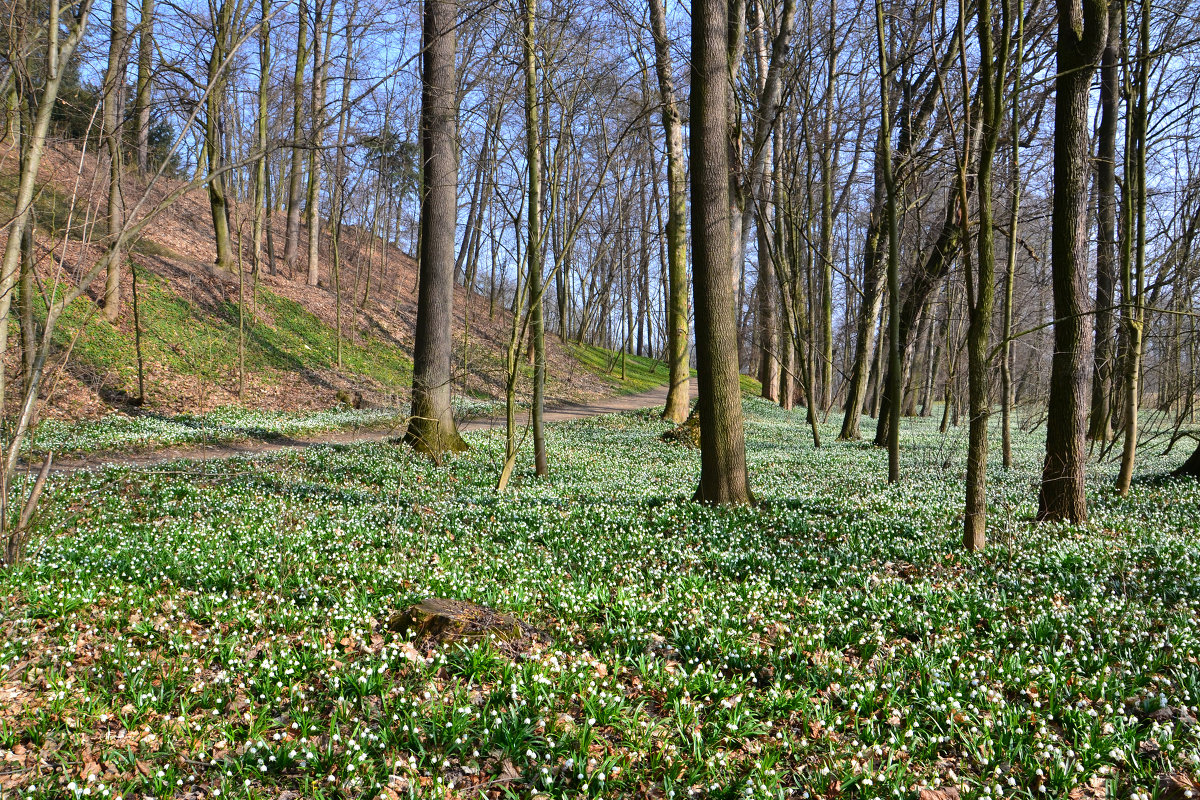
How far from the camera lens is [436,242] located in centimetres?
1328

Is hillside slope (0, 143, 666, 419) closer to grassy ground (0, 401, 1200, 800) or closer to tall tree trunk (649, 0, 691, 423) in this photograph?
tall tree trunk (649, 0, 691, 423)

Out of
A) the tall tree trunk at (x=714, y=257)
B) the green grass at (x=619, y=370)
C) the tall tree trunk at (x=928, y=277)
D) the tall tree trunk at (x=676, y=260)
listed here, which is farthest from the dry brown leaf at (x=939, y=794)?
the green grass at (x=619, y=370)

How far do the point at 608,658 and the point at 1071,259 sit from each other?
686 centimetres

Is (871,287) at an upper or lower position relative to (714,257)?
upper

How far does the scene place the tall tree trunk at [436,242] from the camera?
12750 millimetres

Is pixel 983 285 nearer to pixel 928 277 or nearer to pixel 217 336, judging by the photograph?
pixel 928 277

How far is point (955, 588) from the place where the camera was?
555cm

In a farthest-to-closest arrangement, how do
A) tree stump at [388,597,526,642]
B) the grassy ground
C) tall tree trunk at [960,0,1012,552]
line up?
tall tree trunk at [960,0,1012,552] → tree stump at [388,597,526,642] → the grassy ground

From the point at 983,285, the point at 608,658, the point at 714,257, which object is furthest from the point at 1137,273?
the point at 608,658

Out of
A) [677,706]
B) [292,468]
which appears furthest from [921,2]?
[292,468]

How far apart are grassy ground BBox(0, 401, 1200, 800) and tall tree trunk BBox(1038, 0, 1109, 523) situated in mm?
678

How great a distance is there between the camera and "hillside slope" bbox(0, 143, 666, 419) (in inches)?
680

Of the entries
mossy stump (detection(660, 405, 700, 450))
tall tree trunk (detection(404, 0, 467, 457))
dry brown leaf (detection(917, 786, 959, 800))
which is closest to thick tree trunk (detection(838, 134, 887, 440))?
mossy stump (detection(660, 405, 700, 450))

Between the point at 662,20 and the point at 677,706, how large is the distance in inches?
732
